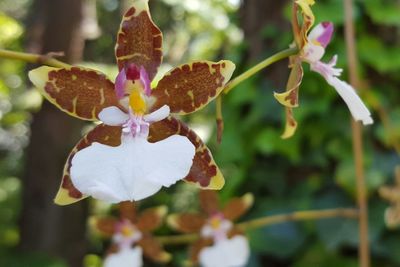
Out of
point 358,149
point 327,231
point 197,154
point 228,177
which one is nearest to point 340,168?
point 327,231

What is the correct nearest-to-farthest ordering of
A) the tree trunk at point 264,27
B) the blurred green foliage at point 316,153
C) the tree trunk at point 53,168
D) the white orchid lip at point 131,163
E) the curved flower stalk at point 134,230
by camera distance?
the white orchid lip at point 131,163, the curved flower stalk at point 134,230, the blurred green foliage at point 316,153, the tree trunk at point 264,27, the tree trunk at point 53,168

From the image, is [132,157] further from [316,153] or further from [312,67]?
[316,153]

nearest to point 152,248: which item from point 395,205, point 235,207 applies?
point 235,207

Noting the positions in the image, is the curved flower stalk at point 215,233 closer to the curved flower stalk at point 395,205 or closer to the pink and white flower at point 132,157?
the curved flower stalk at point 395,205

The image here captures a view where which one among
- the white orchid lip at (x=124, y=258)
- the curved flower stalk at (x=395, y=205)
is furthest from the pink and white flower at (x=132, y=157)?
the curved flower stalk at (x=395, y=205)

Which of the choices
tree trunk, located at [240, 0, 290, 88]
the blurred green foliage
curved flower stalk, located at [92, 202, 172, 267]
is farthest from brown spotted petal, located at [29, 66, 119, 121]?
tree trunk, located at [240, 0, 290, 88]

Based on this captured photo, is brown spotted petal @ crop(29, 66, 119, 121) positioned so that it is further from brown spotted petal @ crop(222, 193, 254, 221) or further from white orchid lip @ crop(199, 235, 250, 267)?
brown spotted petal @ crop(222, 193, 254, 221)

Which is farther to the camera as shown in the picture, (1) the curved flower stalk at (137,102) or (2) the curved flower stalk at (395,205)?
(2) the curved flower stalk at (395,205)

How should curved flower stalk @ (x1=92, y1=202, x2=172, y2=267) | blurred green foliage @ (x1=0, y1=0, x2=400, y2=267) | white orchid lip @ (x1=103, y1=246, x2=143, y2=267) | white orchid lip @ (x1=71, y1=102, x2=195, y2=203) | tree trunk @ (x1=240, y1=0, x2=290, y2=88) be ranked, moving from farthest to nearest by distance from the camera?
1. tree trunk @ (x1=240, y1=0, x2=290, y2=88)
2. blurred green foliage @ (x1=0, y1=0, x2=400, y2=267)
3. curved flower stalk @ (x1=92, y1=202, x2=172, y2=267)
4. white orchid lip @ (x1=103, y1=246, x2=143, y2=267)
5. white orchid lip @ (x1=71, y1=102, x2=195, y2=203)
